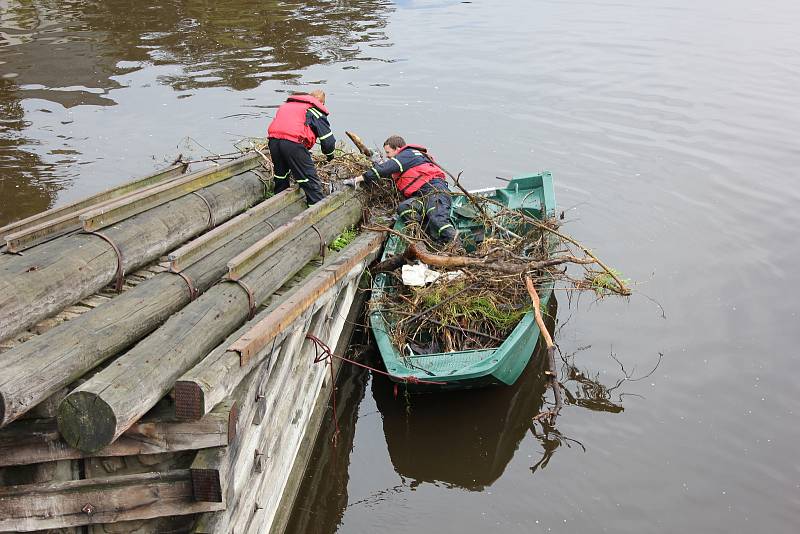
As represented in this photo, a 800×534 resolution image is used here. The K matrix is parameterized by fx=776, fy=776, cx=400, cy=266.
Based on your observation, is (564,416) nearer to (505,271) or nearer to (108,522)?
(505,271)

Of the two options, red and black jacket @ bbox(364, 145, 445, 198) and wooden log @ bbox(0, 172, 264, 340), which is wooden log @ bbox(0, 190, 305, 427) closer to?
wooden log @ bbox(0, 172, 264, 340)

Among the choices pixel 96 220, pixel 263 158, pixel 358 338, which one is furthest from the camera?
pixel 263 158

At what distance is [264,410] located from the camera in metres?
5.46

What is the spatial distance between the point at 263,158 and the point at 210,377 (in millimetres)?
5292

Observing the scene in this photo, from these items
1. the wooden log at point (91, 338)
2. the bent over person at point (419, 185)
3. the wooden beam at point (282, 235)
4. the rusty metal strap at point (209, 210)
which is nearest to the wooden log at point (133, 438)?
the wooden log at point (91, 338)

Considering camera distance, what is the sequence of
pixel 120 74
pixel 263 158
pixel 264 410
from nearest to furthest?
pixel 264 410, pixel 263 158, pixel 120 74

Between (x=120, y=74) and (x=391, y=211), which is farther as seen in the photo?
(x=120, y=74)

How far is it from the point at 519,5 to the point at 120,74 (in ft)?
44.4

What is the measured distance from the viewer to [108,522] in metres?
4.66

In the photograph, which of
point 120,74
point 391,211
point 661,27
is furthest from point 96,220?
point 661,27

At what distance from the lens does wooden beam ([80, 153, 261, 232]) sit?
6.34 meters

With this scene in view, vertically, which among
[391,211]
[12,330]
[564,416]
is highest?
[12,330]

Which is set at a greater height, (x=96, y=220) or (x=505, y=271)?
(x=96, y=220)

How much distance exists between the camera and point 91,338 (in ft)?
16.5
